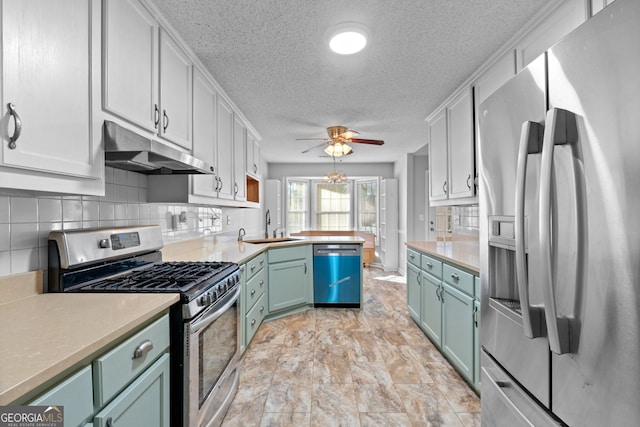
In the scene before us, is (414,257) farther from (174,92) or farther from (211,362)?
(174,92)

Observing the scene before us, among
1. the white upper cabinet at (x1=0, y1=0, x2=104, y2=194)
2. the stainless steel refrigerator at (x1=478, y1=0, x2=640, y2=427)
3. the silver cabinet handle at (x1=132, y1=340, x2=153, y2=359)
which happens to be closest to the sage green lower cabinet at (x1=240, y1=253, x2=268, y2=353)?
the silver cabinet handle at (x1=132, y1=340, x2=153, y2=359)

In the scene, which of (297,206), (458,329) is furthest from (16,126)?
(297,206)

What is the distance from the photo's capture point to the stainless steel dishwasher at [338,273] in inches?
141

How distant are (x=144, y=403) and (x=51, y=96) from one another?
1.09m

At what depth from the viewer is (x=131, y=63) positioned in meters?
1.45

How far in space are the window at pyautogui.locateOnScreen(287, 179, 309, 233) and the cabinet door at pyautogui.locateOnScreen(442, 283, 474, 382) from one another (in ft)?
14.9

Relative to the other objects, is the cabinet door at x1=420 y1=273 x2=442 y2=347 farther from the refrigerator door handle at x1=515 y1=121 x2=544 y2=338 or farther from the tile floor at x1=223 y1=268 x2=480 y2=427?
the refrigerator door handle at x1=515 y1=121 x2=544 y2=338

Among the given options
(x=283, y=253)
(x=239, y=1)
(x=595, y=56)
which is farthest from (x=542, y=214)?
(x=283, y=253)

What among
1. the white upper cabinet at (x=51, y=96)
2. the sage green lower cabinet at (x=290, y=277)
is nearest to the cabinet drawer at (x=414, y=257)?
the sage green lower cabinet at (x=290, y=277)

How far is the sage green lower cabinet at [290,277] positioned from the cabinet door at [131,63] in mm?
1946

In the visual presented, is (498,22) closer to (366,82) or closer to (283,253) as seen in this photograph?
(366,82)

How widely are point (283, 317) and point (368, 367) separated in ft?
4.35

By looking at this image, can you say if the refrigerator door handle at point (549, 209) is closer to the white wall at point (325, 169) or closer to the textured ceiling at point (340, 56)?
the textured ceiling at point (340, 56)

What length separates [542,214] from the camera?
0.75 meters
